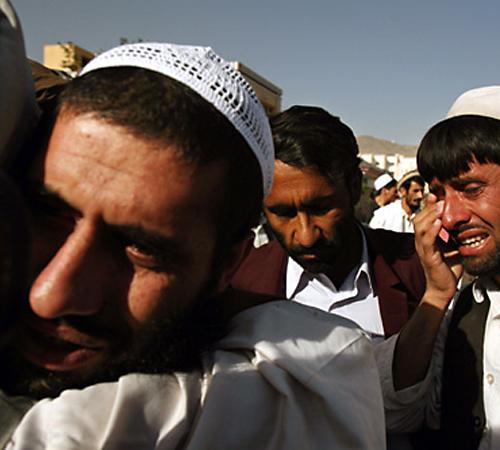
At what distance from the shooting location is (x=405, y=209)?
9.56 meters

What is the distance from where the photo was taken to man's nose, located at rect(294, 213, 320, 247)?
3.04 metres

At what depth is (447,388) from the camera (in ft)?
7.49

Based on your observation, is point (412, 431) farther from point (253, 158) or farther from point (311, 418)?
point (253, 158)

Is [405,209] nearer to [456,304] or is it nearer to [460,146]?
[460,146]

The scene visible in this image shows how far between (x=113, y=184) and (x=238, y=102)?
14.7 inches

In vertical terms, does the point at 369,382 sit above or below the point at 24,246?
below

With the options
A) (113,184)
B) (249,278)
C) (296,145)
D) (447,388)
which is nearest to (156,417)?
A: (113,184)

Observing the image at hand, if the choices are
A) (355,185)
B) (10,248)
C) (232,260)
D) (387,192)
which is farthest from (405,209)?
(10,248)

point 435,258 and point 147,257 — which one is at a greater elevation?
point 147,257

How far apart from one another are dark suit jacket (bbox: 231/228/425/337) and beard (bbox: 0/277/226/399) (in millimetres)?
1487

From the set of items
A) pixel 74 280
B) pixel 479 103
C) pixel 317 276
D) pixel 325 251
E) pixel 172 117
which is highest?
pixel 172 117

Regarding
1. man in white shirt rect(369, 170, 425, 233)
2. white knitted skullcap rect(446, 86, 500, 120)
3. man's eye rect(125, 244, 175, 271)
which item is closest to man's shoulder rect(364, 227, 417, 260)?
white knitted skullcap rect(446, 86, 500, 120)

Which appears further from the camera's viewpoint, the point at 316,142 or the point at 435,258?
the point at 316,142

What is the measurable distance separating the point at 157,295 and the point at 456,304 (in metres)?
1.58
